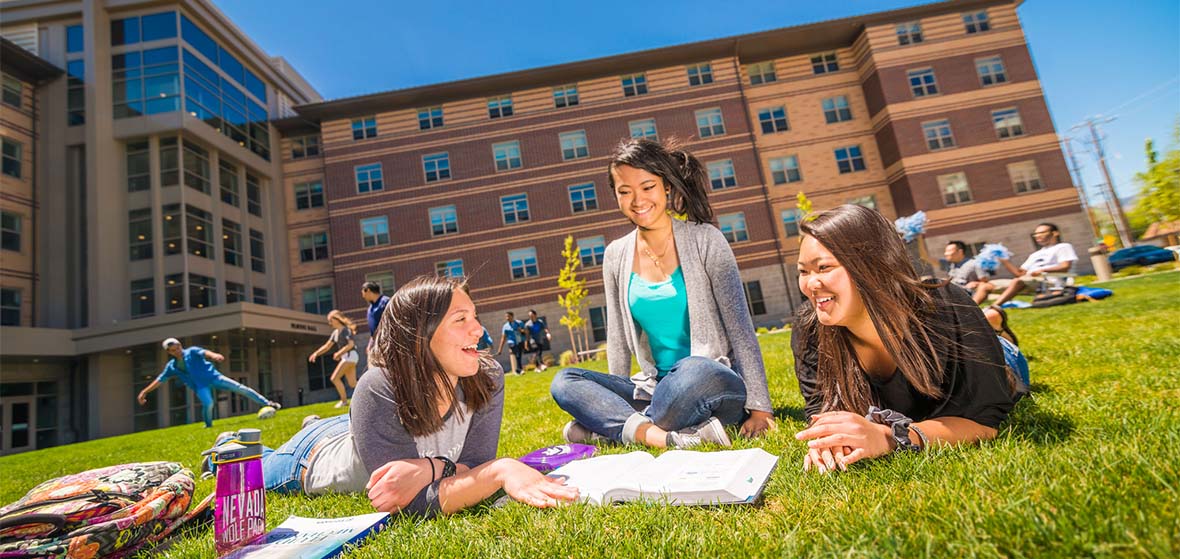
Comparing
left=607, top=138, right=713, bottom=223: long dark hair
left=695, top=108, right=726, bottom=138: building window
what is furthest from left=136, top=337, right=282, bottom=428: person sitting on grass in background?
left=695, top=108, right=726, bottom=138: building window

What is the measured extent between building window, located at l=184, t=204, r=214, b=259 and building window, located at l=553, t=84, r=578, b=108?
60.1 feet

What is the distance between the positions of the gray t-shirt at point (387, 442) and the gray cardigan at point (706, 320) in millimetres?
1124

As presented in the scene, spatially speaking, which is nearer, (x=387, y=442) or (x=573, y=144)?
(x=387, y=442)

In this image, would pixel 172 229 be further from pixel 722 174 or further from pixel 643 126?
pixel 722 174

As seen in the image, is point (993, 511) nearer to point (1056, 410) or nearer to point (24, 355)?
point (1056, 410)

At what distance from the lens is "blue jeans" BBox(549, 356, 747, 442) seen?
123 inches

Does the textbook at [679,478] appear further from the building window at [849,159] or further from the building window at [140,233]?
the building window at [849,159]

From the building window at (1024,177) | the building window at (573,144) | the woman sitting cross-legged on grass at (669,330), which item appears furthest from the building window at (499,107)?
the woman sitting cross-legged on grass at (669,330)

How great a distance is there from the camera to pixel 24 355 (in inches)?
786

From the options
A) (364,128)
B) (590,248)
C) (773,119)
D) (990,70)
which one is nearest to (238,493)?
(590,248)

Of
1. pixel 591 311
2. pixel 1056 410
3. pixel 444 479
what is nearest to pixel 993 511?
pixel 1056 410

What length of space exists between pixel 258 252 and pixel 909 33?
37141 mm

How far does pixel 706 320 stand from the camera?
3.53 metres

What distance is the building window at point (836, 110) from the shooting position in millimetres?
29469
